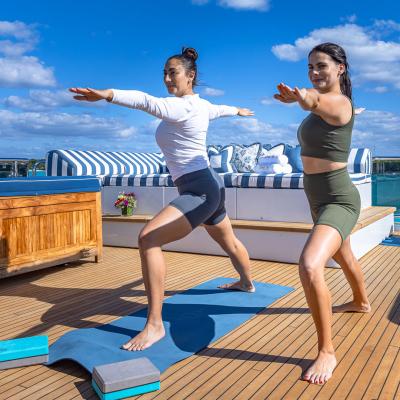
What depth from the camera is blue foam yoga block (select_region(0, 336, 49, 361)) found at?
8.50ft

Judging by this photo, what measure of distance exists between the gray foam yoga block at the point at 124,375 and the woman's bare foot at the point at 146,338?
0.31 m

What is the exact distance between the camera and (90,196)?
5.36 meters

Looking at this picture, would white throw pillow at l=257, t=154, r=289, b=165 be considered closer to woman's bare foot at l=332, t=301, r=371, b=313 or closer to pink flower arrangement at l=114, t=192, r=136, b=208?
pink flower arrangement at l=114, t=192, r=136, b=208

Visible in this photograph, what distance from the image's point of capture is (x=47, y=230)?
4.88 metres

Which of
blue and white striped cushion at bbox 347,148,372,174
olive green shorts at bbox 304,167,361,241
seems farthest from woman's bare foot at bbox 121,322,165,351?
blue and white striped cushion at bbox 347,148,372,174

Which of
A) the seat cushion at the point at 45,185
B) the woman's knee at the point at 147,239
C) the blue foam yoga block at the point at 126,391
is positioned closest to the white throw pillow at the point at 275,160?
the seat cushion at the point at 45,185

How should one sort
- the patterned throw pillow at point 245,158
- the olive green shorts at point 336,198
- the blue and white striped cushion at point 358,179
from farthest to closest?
the patterned throw pillow at point 245,158 < the blue and white striped cushion at point 358,179 < the olive green shorts at point 336,198

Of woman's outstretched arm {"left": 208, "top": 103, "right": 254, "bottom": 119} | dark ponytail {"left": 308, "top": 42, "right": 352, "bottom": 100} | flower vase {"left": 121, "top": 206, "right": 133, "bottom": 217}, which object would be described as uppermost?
dark ponytail {"left": 308, "top": 42, "right": 352, "bottom": 100}

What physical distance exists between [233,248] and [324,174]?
1276 millimetres

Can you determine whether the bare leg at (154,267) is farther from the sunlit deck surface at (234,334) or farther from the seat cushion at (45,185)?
the seat cushion at (45,185)

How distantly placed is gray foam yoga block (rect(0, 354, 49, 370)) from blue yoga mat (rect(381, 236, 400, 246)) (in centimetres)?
510

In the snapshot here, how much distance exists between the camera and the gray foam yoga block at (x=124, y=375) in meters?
2.18

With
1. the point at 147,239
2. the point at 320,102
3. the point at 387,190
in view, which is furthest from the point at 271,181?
the point at 387,190

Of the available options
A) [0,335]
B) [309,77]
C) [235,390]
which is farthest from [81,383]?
[309,77]
